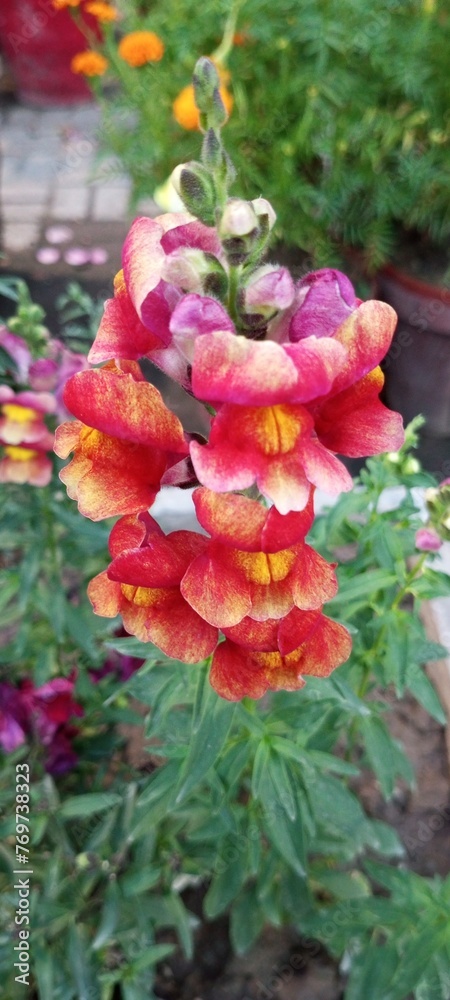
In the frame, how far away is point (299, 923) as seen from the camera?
4.44ft

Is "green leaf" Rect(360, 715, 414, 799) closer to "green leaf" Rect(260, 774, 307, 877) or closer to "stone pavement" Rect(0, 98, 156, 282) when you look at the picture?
"green leaf" Rect(260, 774, 307, 877)

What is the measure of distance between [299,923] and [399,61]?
202 centimetres

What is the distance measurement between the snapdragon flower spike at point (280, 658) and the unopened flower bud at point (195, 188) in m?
0.36

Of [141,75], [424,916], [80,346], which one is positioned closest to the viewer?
[424,916]

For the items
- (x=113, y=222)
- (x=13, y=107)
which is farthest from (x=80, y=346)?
(x=13, y=107)

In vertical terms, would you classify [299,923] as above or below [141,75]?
below

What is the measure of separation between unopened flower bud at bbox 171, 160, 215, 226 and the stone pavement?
2.50m

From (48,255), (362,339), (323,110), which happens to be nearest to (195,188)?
(362,339)

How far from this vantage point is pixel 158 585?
0.71m

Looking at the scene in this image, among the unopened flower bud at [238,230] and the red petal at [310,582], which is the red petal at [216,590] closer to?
the red petal at [310,582]

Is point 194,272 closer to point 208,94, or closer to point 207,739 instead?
point 208,94

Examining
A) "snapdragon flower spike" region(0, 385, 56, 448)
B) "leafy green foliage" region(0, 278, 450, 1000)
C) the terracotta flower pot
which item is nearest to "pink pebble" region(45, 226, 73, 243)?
the terracotta flower pot

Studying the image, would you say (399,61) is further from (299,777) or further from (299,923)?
(299,923)

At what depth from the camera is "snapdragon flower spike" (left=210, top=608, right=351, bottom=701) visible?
73cm
